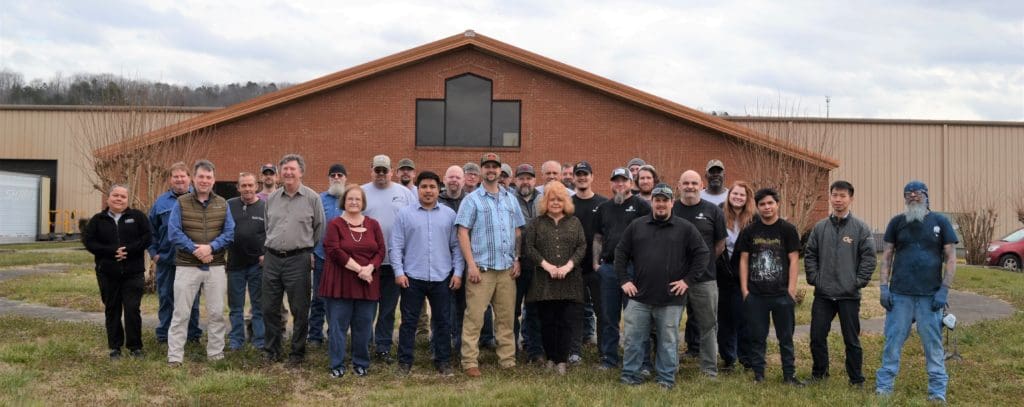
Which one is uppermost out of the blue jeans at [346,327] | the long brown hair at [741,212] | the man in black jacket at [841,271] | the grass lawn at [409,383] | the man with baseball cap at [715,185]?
the man with baseball cap at [715,185]

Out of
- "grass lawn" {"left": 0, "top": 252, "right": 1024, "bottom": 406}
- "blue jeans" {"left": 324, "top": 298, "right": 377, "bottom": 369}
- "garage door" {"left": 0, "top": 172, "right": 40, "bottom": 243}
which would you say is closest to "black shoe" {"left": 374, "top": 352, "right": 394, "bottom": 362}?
"grass lawn" {"left": 0, "top": 252, "right": 1024, "bottom": 406}

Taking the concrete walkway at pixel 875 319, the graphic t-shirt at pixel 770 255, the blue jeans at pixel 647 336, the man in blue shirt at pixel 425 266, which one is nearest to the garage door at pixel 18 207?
the concrete walkway at pixel 875 319

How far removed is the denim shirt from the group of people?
1 centimetres

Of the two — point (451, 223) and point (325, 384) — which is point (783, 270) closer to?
point (451, 223)

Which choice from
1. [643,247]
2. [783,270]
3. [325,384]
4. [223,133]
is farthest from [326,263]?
[223,133]

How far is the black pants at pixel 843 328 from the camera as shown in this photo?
6613 millimetres

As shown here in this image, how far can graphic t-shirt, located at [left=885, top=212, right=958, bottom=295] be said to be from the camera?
20.5 feet

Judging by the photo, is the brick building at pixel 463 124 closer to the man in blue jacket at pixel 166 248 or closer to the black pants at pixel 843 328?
the man in blue jacket at pixel 166 248

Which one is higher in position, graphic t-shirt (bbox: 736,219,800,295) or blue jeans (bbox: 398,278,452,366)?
graphic t-shirt (bbox: 736,219,800,295)

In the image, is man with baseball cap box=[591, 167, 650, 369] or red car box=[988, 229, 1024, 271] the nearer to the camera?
man with baseball cap box=[591, 167, 650, 369]

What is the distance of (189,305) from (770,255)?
5.54 metres

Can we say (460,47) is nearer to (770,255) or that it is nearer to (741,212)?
(741,212)

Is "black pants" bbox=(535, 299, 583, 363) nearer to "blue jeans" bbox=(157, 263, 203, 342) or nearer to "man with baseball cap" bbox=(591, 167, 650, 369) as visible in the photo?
"man with baseball cap" bbox=(591, 167, 650, 369)

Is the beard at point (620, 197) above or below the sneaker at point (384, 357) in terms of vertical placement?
above
